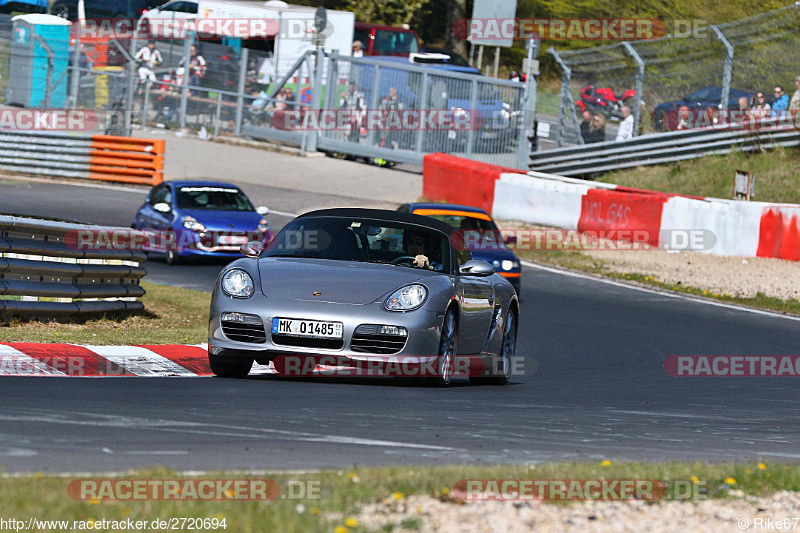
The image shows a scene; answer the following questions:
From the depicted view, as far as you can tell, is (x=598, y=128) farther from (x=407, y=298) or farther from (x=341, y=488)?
(x=341, y=488)

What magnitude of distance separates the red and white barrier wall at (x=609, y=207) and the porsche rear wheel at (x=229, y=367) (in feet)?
43.3

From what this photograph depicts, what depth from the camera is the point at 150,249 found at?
1934 centimetres

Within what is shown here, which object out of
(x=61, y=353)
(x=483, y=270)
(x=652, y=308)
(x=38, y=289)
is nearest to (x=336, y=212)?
(x=483, y=270)

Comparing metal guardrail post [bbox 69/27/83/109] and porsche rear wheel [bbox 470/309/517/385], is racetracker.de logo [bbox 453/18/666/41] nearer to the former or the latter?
metal guardrail post [bbox 69/27/83/109]

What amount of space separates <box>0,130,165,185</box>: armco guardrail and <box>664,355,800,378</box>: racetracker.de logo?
683 inches

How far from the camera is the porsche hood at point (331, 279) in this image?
28.5 feet

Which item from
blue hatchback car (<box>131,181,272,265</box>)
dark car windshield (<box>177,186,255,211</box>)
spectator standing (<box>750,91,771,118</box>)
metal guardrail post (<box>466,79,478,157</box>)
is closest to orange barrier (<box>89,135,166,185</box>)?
metal guardrail post (<box>466,79,478,157</box>)

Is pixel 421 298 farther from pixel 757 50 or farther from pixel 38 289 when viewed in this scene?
pixel 757 50

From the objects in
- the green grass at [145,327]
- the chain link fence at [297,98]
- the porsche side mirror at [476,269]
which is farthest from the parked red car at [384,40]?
the porsche side mirror at [476,269]

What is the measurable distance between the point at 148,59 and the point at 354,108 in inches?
230

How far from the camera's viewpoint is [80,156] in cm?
2862

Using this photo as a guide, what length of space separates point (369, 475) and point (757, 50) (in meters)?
21.5

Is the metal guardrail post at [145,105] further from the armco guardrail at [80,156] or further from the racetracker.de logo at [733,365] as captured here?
the racetracker.de logo at [733,365]

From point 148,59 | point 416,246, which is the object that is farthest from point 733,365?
point 148,59
